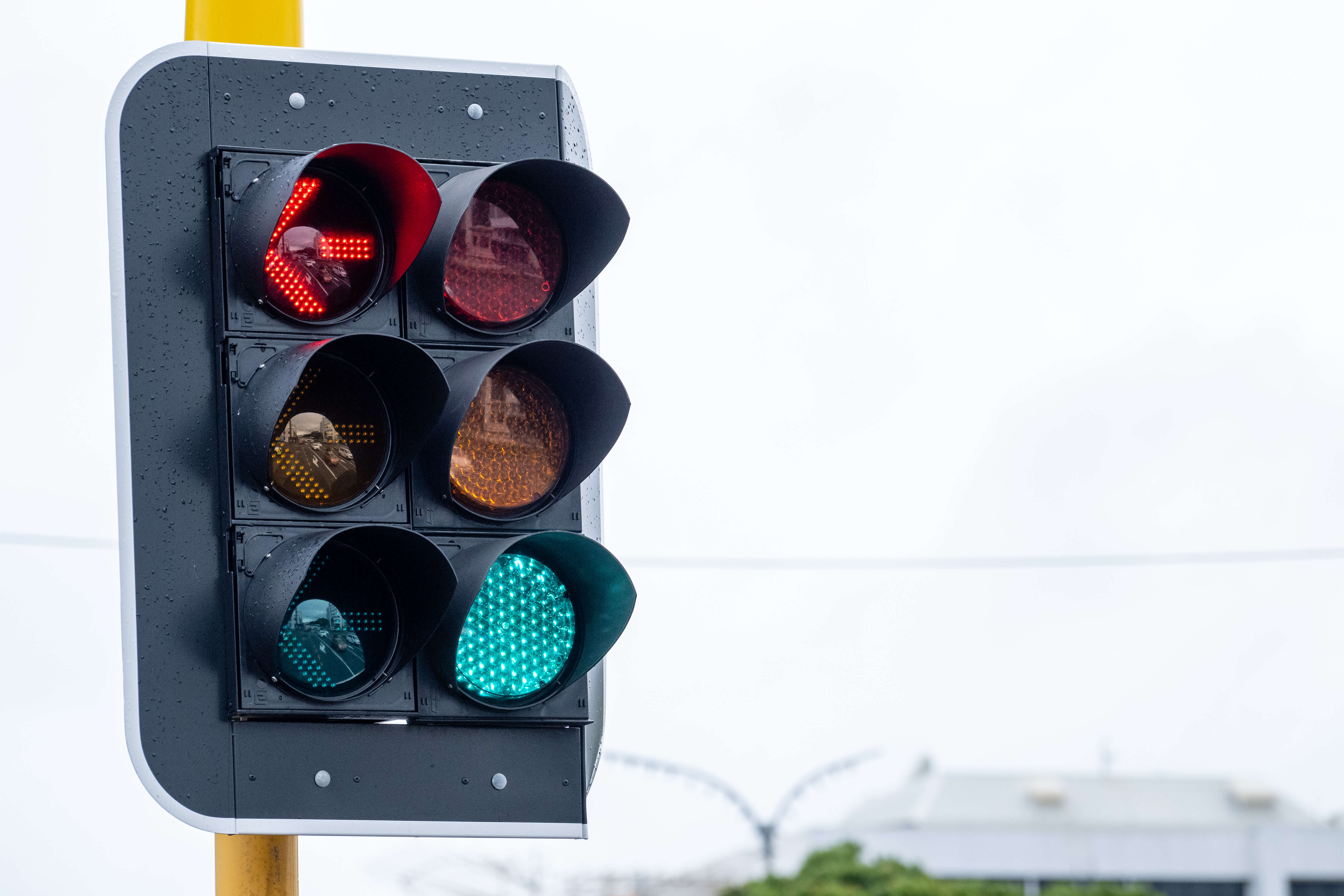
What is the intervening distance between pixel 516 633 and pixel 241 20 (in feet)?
3.87

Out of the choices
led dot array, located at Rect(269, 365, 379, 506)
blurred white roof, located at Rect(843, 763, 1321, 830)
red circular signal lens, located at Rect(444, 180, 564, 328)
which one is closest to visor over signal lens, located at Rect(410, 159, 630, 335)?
red circular signal lens, located at Rect(444, 180, 564, 328)

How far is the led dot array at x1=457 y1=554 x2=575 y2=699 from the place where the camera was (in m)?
2.65

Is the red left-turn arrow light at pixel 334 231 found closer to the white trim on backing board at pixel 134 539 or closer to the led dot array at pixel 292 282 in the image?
the led dot array at pixel 292 282

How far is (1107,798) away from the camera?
46.9 meters

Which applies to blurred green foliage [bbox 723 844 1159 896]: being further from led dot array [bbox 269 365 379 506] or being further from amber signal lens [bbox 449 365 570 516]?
led dot array [bbox 269 365 379 506]

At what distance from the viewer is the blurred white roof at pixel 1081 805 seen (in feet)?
151

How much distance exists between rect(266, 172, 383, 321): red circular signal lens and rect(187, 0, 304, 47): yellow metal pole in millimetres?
408

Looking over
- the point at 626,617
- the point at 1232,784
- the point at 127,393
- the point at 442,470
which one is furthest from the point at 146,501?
the point at 1232,784

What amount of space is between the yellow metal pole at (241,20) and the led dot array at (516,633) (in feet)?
3.41

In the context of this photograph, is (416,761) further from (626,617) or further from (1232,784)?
(1232,784)

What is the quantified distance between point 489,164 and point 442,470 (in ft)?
2.15

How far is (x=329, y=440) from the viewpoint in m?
2.61

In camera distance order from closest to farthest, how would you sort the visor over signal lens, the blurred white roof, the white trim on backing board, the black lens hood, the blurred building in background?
the black lens hood, the white trim on backing board, the visor over signal lens, the blurred building in background, the blurred white roof

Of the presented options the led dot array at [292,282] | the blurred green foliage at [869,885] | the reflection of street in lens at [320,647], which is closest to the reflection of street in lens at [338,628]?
the reflection of street in lens at [320,647]
